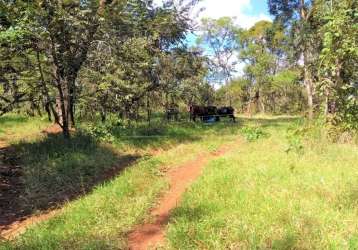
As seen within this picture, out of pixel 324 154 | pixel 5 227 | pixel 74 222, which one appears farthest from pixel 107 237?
pixel 324 154

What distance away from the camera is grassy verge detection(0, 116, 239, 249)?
24.2ft

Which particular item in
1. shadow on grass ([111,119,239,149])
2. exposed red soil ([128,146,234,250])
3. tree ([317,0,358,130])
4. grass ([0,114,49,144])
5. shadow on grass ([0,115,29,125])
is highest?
tree ([317,0,358,130])

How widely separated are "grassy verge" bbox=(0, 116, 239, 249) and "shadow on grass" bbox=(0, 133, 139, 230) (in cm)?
3

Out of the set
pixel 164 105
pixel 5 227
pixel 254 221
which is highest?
pixel 164 105

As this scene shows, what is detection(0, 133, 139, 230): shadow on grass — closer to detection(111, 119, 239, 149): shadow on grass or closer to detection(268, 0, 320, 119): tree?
detection(111, 119, 239, 149): shadow on grass

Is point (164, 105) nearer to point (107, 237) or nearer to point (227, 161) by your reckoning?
point (227, 161)

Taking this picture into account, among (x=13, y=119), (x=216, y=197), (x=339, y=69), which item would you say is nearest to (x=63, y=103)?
(x=216, y=197)

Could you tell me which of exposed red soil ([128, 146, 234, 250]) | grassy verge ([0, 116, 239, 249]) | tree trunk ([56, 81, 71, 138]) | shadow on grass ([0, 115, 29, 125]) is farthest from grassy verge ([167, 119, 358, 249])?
shadow on grass ([0, 115, 29, 125])

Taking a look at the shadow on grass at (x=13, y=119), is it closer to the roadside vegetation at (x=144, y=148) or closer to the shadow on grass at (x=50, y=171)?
the roadside vegetation at (x=144, y=148)

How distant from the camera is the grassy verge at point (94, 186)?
24.2 feet

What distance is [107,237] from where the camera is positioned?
7.25 m

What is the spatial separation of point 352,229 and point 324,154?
21.4 feet

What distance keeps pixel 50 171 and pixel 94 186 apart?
63.6 inches

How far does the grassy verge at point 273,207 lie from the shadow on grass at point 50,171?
346 centimetres
